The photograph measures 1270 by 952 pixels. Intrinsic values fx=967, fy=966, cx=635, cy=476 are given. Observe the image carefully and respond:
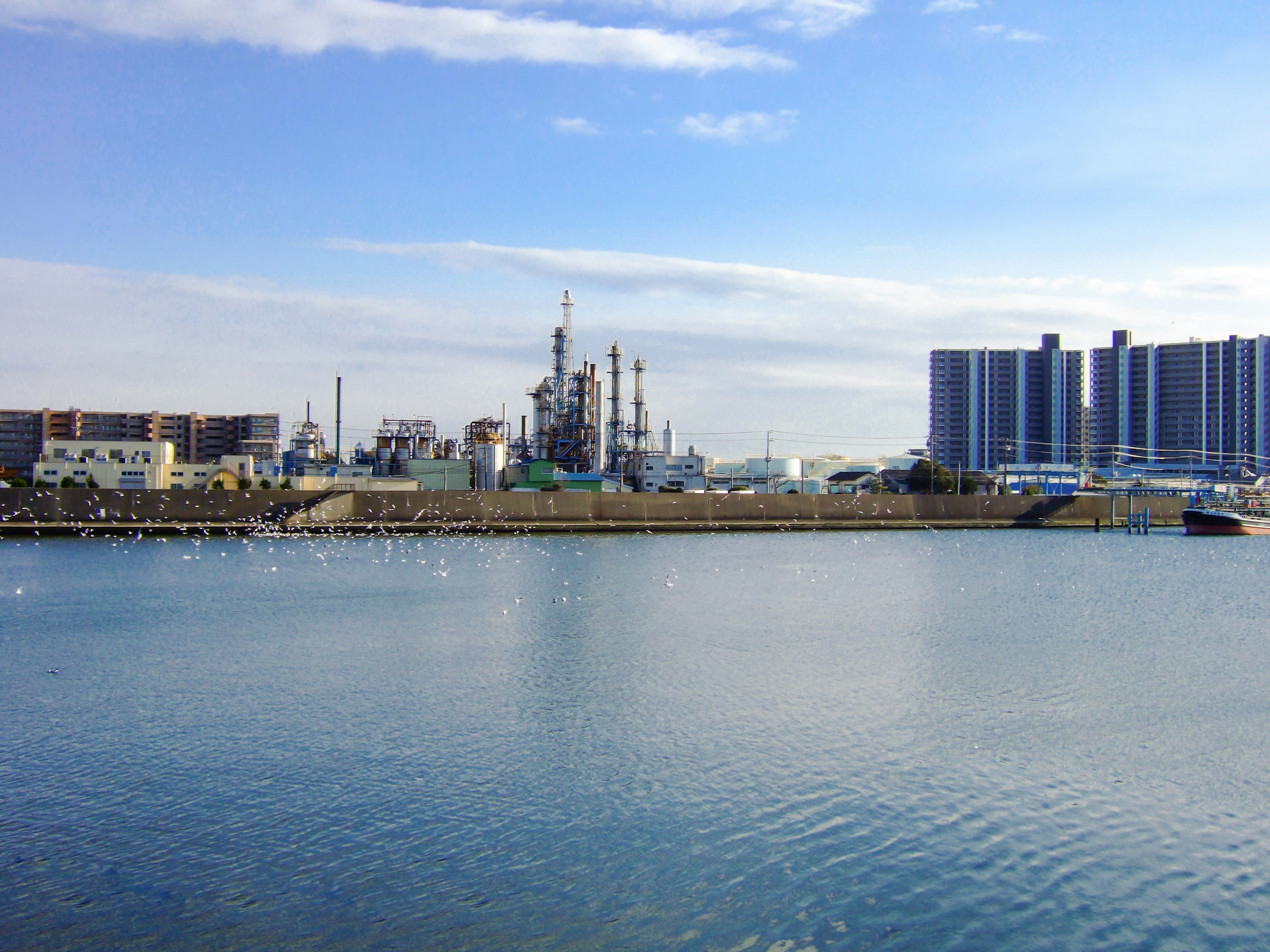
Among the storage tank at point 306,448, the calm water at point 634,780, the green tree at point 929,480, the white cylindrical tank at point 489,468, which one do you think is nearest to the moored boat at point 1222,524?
the green tree at point 929,480

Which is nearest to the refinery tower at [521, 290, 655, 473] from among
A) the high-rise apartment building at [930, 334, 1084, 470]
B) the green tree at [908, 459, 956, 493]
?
the green tree at [908, 459, 956, 493]

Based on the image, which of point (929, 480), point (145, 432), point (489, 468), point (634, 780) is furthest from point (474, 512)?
point (145, 432)

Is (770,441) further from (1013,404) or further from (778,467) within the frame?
(1013,404)

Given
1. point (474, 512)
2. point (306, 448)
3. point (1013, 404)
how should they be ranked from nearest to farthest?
point (474, 512)
point (306, 448)
point (1013, 404)

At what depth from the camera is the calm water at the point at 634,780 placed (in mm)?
6938

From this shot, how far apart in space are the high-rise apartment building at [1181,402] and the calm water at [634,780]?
355 ft

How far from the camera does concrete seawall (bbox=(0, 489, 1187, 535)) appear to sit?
45.8 metres

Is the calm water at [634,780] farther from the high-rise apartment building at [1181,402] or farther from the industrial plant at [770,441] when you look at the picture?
the high-rise apartment building at [1181,402]

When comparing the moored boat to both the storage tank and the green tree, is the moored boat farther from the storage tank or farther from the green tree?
the storage tank

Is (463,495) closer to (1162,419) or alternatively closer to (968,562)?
(968,562)

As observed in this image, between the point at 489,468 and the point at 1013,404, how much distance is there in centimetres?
8618

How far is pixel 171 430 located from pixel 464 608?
352ft

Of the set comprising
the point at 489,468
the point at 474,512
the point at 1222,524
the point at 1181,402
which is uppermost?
the point at 1181,402

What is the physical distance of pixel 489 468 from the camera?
6350 cm
